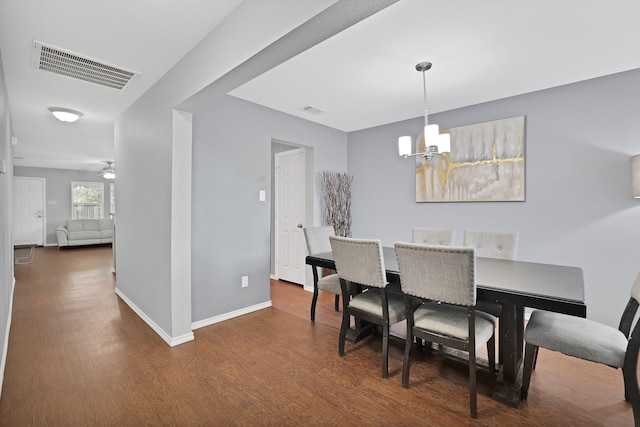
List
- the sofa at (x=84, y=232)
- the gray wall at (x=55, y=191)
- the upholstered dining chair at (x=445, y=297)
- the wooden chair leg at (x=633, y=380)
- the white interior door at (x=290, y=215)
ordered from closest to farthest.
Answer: the wooden chair leg at (x=633, y=380) < the upholstered dining chair at (x=445, y=297) < the white interior door at (x=290, y=215) < the sofa at (x=84, y=232) < the gray wall at (x=55, y=191)

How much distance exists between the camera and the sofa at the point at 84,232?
8305 mm

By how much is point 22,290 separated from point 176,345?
11.1 feet

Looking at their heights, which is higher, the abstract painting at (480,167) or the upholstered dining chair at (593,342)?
the abstract painting at (480,167)

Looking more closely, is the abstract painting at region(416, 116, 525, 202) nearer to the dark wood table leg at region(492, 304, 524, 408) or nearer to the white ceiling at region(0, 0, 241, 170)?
the dark wood table leg at region(492, 304, 524, 408)

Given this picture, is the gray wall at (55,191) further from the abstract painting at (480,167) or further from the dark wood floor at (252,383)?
the abstract painting at (480,167)

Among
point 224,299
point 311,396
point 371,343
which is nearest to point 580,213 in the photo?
point 371,343

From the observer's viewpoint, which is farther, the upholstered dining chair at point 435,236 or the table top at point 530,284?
the upholstered dining chair at point 435,236

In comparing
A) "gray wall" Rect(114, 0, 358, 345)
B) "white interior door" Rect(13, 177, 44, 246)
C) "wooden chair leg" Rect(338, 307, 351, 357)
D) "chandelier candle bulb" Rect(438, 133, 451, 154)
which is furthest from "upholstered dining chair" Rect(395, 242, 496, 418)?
"white interior door" Rect(13, 177, 44, 246)

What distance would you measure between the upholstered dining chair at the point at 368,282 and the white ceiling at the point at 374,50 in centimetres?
151

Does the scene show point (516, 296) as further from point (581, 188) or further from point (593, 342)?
point (581, 188)

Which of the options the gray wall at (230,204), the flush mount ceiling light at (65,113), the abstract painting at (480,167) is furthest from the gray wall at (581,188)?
the flush mount ceiling light at (65,113)

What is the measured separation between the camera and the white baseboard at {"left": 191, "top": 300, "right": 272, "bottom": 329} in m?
2.94

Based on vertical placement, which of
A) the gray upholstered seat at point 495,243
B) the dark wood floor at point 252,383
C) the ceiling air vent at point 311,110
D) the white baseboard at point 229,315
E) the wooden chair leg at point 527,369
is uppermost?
the ceiling air vent at point 311,110

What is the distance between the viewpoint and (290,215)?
462 cm
